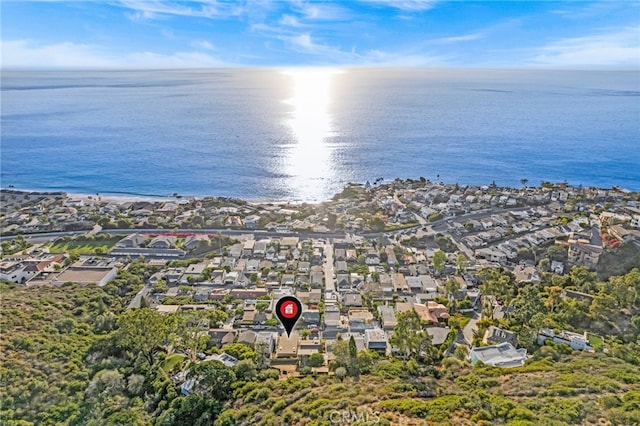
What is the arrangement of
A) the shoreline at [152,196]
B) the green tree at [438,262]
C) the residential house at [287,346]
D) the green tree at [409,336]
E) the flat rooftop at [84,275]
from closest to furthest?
the green tree at [409,336] < the residential house at [287,346] < the flat rooftop at [84,275] < the green tree at [438,262] < the shoreline at [152,196]

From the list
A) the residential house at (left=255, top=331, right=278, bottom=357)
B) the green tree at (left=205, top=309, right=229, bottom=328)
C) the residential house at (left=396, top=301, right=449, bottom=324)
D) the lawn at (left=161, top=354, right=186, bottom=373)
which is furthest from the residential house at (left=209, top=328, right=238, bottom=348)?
the residential house at (left=396, top=301, right=449, bottom=324)

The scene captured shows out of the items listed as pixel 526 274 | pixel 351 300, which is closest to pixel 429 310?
pixel 351 300

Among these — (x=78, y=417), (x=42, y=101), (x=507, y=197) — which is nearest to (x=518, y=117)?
(x=507, y=197)

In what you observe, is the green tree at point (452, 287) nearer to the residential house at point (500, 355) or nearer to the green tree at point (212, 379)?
the residential house at point (500, 355)

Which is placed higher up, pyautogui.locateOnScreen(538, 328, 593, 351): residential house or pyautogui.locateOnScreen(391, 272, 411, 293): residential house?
pyautogui.locateOnScreen(538, 328, 593, 351): residential house

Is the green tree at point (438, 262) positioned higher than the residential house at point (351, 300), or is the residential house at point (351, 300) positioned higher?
the green tree at point (438, 262)

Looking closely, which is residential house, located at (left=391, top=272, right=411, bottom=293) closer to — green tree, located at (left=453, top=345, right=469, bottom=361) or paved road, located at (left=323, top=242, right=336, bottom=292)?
paved road, located at (left=323, top=242, right=336, bottom=292)

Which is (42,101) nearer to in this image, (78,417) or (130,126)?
(130,126)

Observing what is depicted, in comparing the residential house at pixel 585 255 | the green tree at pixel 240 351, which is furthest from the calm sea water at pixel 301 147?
the green tree at pixel 240 351
